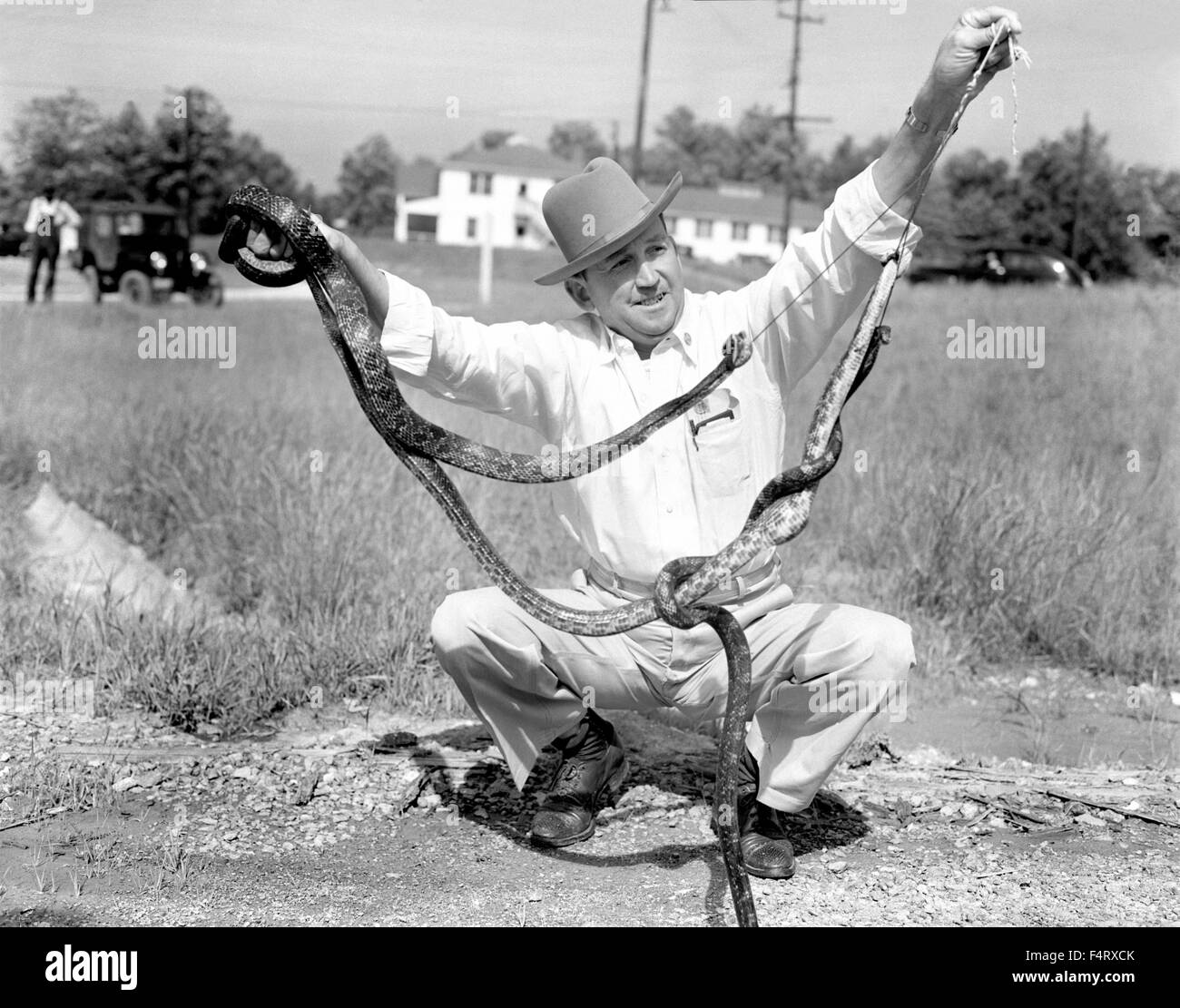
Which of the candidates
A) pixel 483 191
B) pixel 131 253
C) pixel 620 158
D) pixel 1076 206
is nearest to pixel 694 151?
pixel 483 191

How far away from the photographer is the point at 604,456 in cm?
309

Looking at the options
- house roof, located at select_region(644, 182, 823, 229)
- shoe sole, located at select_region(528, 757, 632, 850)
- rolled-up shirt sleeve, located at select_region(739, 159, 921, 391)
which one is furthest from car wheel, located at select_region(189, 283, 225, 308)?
house roof, located at select_region(644, 182, 823, 229)

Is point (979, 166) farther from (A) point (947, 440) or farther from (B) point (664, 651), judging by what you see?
(B) point (664, 651)

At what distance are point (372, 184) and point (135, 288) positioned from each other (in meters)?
56.1

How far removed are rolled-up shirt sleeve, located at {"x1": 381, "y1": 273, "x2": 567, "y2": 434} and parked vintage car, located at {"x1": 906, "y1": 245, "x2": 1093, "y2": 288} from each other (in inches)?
873

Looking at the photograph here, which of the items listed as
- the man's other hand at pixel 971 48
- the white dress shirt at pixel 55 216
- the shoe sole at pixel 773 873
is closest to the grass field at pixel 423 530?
the shoe sole at pixel 773 873

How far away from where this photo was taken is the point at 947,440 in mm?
7176

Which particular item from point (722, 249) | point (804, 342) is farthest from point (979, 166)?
point (804, 342)

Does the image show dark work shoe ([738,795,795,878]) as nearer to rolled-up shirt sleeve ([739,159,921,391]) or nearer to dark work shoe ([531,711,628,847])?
dark work shoe ([531,711,628,847])

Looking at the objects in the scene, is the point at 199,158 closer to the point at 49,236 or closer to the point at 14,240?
the point at 14,240

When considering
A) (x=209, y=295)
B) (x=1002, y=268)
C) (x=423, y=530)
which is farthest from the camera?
(x=1002, y=268)

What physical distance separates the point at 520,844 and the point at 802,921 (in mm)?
839

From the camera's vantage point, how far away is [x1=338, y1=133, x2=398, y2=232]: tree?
74125 mm

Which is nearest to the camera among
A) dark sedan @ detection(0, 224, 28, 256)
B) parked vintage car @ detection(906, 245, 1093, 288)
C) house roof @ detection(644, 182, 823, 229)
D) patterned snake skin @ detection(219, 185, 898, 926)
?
patterned snake skin @ detection(219, 185, 898, 926)
